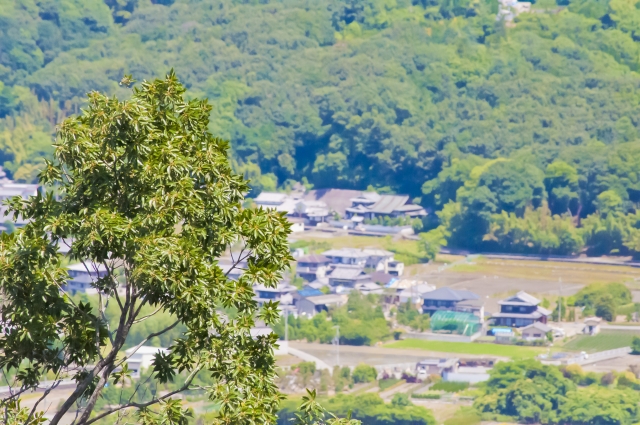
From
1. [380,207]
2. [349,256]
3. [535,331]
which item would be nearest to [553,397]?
[535,331]

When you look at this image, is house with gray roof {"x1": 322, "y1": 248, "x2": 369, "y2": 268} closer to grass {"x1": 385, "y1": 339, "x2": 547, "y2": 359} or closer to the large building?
the large building

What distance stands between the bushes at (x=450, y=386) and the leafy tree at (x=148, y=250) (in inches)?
508

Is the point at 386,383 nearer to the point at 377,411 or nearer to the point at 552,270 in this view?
the point at 377,411

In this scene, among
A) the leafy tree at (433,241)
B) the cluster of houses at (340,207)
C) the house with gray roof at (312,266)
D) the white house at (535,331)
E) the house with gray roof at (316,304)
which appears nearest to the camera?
the white house at (535,331)

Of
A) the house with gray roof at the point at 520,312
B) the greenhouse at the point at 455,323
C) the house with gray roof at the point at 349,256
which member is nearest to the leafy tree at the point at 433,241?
the house with gray roof at the point at 349,256

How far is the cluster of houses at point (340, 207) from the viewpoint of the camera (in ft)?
84.0

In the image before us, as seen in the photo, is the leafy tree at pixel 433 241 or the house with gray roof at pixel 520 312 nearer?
the house with gray roof at pixel 520 312

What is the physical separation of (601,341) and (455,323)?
198 centimetres

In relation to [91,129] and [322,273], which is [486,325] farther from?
[91,129]

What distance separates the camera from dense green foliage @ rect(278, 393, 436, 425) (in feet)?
48.9

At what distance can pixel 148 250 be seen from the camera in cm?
356

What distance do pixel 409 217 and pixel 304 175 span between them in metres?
3.50

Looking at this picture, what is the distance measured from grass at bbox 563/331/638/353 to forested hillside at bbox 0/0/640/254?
16.0ft

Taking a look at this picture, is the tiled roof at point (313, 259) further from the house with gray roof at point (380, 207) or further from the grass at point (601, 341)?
the grass at point (601, 341)
